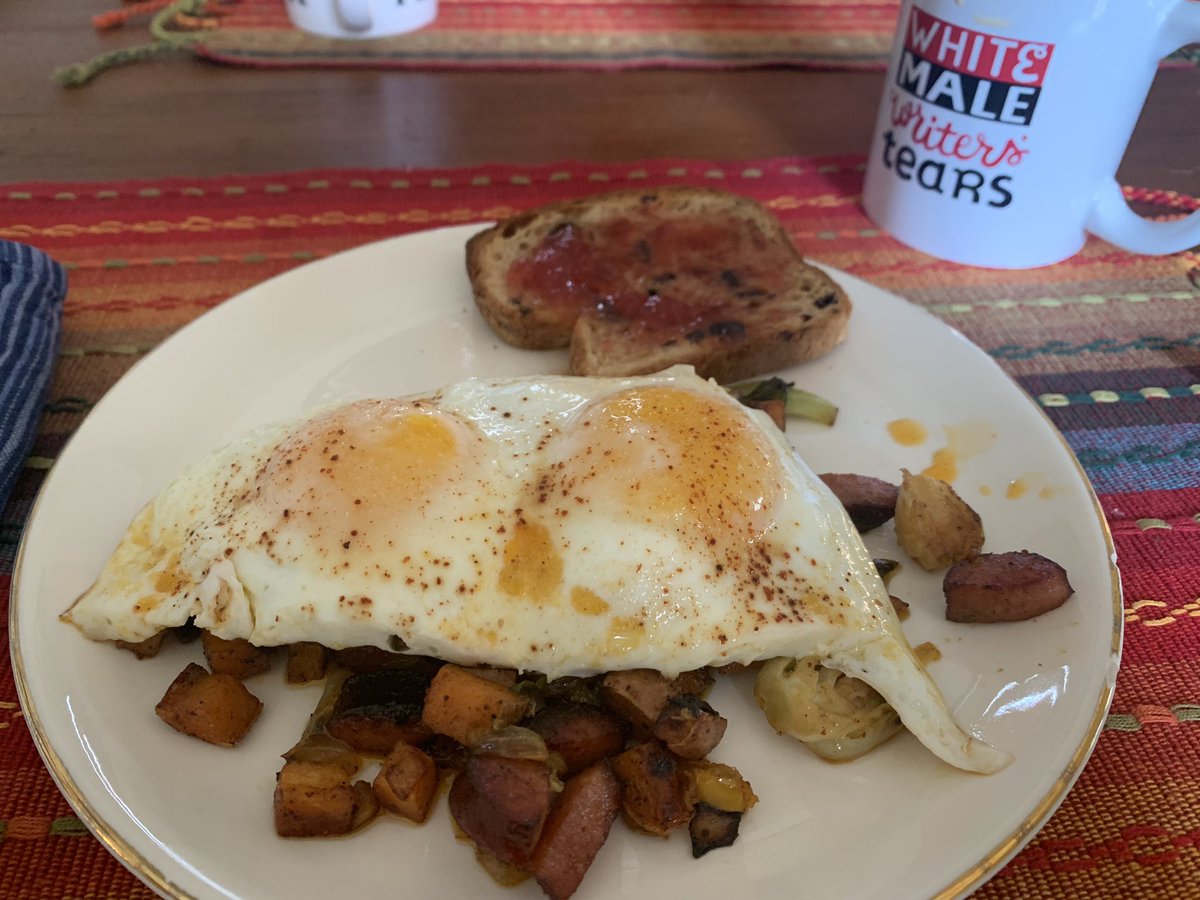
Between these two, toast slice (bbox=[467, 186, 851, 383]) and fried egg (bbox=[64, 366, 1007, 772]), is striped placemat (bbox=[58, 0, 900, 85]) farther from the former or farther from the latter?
fried egg (bbox=[64, 366, 1007, 772])

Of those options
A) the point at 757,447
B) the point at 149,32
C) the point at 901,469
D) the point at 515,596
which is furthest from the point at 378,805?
the point at 149,32

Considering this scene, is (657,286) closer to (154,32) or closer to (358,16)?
(358,16)

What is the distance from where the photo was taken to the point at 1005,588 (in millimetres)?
1718

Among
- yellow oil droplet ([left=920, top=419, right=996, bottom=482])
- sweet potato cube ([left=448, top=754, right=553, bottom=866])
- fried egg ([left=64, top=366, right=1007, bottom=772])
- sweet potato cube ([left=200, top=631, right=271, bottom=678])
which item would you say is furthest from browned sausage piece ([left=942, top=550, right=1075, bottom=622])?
sweet potato cube ([left=200, top=631, right=271, bottom=678])

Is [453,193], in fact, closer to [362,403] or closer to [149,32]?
[362,403]

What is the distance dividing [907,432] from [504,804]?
1458mm

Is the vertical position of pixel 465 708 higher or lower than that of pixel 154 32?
lower

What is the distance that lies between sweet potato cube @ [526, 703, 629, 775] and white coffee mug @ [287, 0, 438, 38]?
3731 millimetres

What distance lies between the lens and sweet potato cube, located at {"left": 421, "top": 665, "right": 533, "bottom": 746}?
60.0 inches

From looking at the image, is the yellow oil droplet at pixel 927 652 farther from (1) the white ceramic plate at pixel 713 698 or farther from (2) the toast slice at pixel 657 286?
(2) the toast slice at pixel 657 286

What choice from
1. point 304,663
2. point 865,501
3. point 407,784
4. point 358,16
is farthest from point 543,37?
point 407,784

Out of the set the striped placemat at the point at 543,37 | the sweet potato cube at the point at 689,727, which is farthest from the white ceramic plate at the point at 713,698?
the striped placemat at the point at 543,37

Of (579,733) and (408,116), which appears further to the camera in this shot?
(408,116)

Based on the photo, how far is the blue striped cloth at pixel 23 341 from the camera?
2137 millimetres
